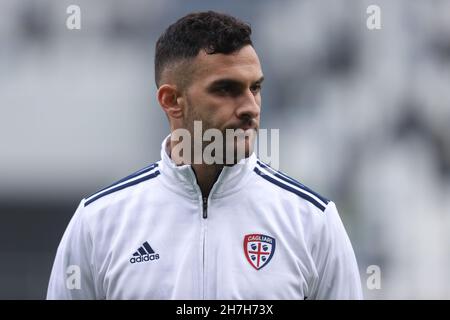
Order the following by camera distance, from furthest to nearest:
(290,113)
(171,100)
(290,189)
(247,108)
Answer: (290,113) < (171,100) < (290,189) < (247,108)

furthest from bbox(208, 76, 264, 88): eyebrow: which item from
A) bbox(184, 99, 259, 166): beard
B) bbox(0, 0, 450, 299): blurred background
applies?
bbox(0, 0, 450, 299): blurred background

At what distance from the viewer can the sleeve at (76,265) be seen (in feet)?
7.91

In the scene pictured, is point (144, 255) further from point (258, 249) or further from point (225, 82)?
point (225, 82)

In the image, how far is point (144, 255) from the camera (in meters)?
2.37

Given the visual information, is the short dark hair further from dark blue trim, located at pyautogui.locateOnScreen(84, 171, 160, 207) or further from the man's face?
dark blue trim, located at pyautogui.locateOnScreen(84, 171, 160, 207)

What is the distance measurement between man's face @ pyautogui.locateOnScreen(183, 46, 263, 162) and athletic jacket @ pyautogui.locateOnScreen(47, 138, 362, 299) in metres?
0.17

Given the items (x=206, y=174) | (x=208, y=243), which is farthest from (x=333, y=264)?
(x=206, y=174)

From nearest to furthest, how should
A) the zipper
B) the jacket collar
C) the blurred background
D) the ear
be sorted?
the zipper
the jacket collar
the ear
the blurred background

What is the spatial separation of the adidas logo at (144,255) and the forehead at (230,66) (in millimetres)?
564

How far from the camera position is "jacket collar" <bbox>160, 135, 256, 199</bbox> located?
2.44 meters

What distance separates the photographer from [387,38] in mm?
6316

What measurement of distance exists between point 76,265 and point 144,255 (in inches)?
9.0

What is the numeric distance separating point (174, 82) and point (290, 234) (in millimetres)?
643

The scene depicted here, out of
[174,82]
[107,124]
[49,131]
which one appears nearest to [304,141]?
[107,124]
